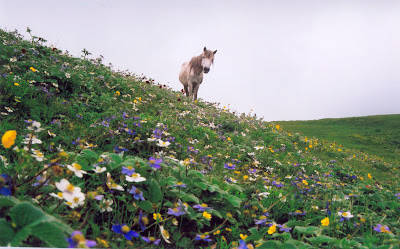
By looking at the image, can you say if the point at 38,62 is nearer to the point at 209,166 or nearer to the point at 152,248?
the point at 209,166

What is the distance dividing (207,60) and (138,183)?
38.7 feet

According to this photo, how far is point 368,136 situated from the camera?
29078 mm

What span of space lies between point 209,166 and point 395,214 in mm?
2963

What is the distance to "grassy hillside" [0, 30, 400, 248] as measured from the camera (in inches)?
67.1

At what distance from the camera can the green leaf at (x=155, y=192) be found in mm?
2443

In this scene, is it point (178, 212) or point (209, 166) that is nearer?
point (178, 212)

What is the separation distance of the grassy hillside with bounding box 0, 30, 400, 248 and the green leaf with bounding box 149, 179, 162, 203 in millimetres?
13

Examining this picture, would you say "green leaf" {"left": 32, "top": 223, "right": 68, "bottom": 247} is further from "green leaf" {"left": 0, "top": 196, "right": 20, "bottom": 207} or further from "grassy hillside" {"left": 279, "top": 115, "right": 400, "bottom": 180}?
"grassy hillside" {"left": 279, "top": 115, "right": 400, "bottom": 180}

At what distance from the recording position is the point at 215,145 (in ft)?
20.3

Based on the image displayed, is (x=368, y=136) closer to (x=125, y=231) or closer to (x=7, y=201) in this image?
(x=125, y=231)

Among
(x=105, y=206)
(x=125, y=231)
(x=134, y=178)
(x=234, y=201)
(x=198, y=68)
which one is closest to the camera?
(x=125, y=231)

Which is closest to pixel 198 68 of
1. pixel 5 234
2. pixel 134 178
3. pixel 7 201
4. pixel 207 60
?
pixel 207 60

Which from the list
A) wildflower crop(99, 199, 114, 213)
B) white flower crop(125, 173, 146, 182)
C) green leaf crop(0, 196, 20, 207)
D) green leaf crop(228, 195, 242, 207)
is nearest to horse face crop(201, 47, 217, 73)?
green leaf crop(228, 195, 242, 207)

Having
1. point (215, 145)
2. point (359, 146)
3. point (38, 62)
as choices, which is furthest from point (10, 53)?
point (359, 146)
